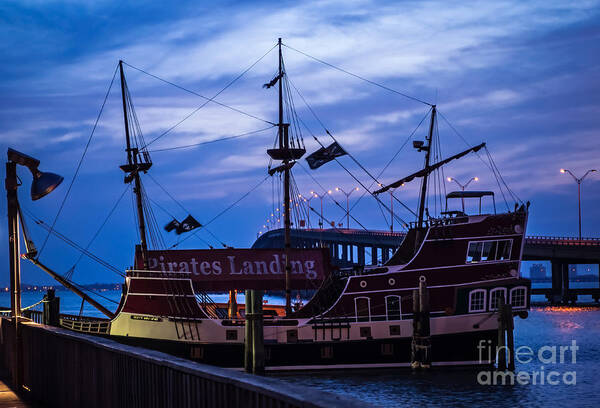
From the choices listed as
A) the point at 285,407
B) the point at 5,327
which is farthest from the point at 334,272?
the point at 285,407

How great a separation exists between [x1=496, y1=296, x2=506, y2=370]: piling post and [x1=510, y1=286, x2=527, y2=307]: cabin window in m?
0.77

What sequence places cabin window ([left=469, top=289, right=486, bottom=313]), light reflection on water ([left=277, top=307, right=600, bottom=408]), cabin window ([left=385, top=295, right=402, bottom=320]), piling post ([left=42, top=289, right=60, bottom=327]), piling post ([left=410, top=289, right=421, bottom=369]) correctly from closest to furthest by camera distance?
1. piling post ([left=42, top=289, right=60, bottom=327])
2. light reflection on water ([left=277, top=307, right=600, bottom=408])
3. piling post ([left=410, top=289, right=421, bottom=369])
4. cabin window ([left=385, top=295, right=402, bottom=320])
5. cabin window ([left=469, top=289, right=486, bottom=313])

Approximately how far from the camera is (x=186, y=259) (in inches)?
1775

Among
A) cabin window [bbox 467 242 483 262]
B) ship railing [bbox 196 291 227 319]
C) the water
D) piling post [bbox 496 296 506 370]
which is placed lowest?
the water

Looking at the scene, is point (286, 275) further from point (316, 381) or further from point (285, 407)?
point (285, 407)

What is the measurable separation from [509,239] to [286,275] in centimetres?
1201

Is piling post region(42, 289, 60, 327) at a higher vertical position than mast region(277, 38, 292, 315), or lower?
lower

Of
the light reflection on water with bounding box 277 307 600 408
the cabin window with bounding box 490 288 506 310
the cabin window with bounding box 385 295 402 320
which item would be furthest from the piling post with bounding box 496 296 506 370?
the cabin window with bounding box 385 295 402 320

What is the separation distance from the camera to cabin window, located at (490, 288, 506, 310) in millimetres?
42875

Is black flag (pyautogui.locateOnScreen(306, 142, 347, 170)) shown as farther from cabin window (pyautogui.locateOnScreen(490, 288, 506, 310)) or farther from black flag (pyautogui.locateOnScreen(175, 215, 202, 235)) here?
cabin window (pyautogui.locateOnScreen(490, 288, 506, 310))

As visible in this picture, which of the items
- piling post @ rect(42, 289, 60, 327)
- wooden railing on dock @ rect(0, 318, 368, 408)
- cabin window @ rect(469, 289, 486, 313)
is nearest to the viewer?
wooden railing on dock @ rect(0, 318, 368, 408)

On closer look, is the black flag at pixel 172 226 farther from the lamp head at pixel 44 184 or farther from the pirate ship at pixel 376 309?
the lamp head at pixel 44 184

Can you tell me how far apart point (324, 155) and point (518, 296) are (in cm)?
1398

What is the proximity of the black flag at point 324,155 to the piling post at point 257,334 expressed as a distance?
1818cm
